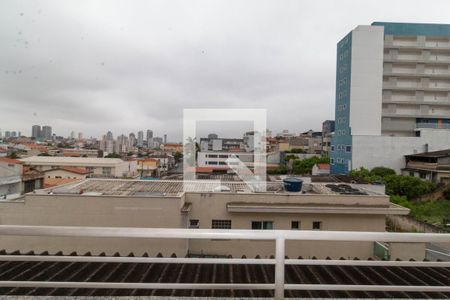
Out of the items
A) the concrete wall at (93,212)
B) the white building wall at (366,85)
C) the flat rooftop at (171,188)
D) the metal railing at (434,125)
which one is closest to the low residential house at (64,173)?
the flat rooftop at (171,188)

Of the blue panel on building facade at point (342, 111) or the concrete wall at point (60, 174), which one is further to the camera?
the blue panel on building facade at point (342, 111)

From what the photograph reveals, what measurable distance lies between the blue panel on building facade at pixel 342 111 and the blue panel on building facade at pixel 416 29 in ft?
11.8

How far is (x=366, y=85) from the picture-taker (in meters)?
17.3

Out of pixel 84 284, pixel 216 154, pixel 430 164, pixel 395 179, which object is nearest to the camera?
pixel 84 284

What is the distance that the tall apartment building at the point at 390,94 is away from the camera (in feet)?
55.5

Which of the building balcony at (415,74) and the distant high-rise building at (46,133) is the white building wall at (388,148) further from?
the distant high-rise building at (46,133)

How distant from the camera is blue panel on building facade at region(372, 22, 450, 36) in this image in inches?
742

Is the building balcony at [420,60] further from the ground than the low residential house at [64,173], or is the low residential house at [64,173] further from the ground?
the building balcony at [420,60]

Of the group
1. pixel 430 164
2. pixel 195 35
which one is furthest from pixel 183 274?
pixel 430 164

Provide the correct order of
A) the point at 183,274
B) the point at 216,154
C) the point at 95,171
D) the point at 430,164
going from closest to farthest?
the point at 183,274, the point at 430,164, the point at 95,171, the point at 216,154

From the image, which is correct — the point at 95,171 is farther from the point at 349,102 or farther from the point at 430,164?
the point at 430,164

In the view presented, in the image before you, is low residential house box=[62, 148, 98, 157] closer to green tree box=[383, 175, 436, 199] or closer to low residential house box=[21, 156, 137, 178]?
low residential house box=[21, 156, 137, 178]

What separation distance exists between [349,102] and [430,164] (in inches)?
226

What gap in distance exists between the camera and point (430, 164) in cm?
1536
